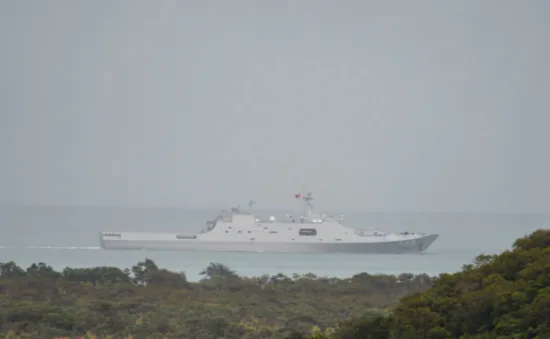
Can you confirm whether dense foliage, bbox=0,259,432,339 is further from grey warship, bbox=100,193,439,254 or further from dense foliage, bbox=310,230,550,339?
grey warship, bbox=100,193,439,254

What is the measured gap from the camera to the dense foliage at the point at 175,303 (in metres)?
23.3

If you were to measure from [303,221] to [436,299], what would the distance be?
59304 millimetres

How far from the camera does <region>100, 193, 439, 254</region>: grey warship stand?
237ft

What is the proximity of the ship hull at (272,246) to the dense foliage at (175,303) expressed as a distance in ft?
108

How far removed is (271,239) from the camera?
7275 centimetres

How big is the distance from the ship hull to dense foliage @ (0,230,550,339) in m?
28.3

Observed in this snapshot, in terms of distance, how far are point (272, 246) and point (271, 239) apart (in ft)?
1.59

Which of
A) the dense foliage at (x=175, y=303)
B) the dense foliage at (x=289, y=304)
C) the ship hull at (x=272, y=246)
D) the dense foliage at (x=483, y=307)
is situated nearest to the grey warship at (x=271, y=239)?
the ship hull at (x=272, y=246)

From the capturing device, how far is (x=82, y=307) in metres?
26.2

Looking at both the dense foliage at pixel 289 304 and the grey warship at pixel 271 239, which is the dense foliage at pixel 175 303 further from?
the grey warship at pixel 271 239

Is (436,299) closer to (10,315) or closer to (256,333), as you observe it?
(256,333)

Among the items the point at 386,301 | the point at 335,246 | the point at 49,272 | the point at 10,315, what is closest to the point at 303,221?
the point at 335,246

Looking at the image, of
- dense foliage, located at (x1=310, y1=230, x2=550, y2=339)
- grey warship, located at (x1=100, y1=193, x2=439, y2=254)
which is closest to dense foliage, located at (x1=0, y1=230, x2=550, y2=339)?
dense foliage, located at (x1=310, y1=230, x2=550, y2=339)

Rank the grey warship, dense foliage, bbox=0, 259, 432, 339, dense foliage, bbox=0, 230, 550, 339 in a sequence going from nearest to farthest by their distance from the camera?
dense foliage, bbox=0, 230, 550, 339, dense foliage, bbox=0, 259, 432, 339, the grey warship
